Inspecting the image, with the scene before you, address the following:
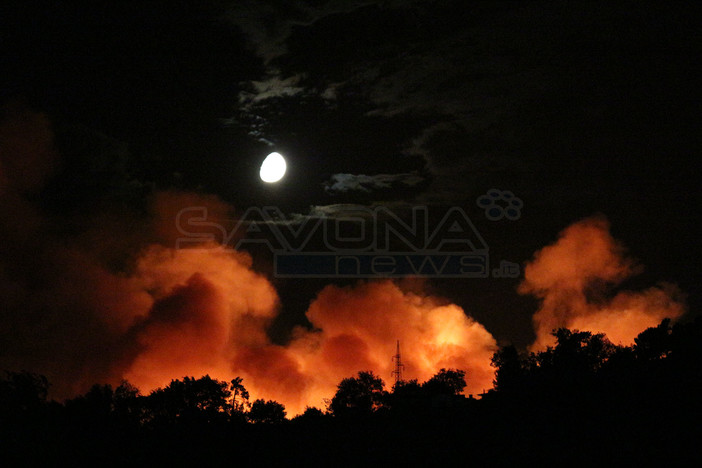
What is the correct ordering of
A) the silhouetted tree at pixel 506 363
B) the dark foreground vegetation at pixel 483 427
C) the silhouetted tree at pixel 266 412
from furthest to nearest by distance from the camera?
the silhouetted tree at pixel 266 412
the silhouetted tree at pixel 506 363
the dark foreground vegetation at pixel 483 427

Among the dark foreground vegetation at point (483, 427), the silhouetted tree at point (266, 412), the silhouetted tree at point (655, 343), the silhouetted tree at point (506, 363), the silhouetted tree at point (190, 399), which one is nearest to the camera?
the dark foreground vegetation at point (483, 427)

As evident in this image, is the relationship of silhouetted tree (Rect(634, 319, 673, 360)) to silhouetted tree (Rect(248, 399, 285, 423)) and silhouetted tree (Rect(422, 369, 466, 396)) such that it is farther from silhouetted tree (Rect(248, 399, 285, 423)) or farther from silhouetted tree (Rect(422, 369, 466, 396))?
silhouetted tree (Rect(248, 399, 285, 423))

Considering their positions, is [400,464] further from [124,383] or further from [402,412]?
[124,383]

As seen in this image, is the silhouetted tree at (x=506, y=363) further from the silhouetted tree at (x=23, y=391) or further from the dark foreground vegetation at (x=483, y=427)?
the silhouetted tree at (x=23, y=391)

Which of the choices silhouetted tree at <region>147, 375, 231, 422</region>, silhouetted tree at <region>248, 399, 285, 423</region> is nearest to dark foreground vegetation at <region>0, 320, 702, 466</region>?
silhouetted tree at <region>147, 375, 231, 422</region>

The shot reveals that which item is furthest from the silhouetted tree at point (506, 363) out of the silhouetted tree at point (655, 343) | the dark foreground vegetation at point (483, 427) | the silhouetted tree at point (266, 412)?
the silhouetted tree at point (266, 412)

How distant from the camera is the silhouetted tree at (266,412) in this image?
310 feet

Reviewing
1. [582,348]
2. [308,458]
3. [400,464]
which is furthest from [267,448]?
[582,348]

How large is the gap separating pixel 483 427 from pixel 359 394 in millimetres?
57018

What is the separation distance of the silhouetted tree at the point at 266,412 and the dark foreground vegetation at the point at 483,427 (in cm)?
1077

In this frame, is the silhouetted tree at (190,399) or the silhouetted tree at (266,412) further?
the silhouetted tree at (266,412)

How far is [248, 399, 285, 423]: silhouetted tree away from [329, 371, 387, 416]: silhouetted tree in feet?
27.3

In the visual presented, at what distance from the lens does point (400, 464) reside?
1829 inches

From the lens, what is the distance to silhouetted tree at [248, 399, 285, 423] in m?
94.5
